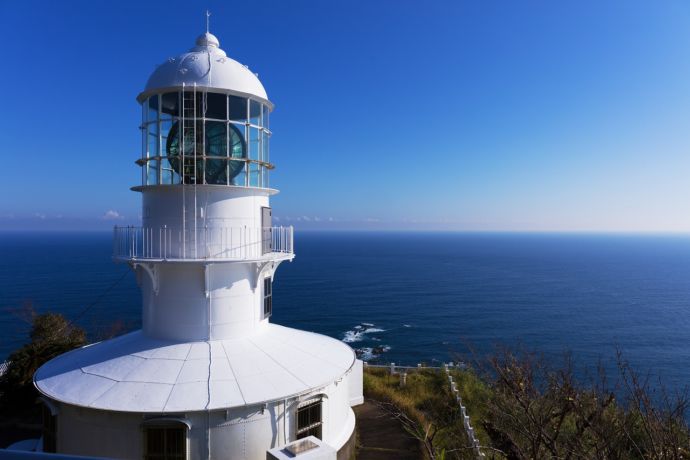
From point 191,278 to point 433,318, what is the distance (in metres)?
46.4

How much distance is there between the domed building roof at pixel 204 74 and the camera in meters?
9.79

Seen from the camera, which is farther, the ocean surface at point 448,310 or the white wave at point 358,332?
the white wave at point 358,332

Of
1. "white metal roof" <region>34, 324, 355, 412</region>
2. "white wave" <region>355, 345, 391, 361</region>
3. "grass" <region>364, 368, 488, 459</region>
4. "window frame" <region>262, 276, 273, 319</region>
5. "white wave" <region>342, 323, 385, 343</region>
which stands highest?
"window frame" <region>262, 276, 273, 319</region>

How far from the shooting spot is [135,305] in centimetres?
5912

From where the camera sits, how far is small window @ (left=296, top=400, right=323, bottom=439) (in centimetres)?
938

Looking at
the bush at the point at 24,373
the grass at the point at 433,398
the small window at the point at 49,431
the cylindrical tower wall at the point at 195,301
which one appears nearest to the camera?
the small window at the point at 49,431

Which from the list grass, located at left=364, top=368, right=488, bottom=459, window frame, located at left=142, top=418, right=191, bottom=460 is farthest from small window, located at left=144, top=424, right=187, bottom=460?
grass, located at left=364, top=368, right=488, bottom=459

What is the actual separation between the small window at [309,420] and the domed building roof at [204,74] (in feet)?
25.2

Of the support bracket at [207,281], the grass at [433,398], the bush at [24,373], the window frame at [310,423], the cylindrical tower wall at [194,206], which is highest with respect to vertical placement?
the cylindrical tower wall at [194,206]

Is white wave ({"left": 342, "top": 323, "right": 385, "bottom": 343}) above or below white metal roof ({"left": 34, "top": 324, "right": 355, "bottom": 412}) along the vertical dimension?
below

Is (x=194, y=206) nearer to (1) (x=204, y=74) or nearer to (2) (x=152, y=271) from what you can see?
(2) (x=152, y=271)

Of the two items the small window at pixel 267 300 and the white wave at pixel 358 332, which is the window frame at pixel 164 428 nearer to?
the small window at pixel 267 300

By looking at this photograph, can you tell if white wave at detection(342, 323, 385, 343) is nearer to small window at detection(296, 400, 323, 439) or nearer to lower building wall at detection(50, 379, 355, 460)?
small window at detection(296, 400, 323, 439)

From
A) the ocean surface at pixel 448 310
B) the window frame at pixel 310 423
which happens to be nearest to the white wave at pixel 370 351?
the ocean surface at pixel 448 310
